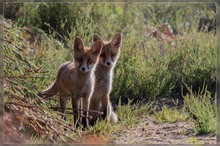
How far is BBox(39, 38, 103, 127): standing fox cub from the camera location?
8.53 meters

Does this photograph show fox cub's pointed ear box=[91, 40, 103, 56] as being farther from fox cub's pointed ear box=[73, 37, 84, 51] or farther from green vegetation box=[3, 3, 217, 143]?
green vegetation box=[3, 3, 217, 143]

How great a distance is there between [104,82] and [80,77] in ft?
2.15

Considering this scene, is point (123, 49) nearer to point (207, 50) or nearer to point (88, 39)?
point (88, 39)

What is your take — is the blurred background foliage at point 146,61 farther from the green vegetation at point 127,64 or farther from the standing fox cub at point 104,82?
the standing fox cub at point 104,82

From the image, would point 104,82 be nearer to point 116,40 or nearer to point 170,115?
point 116,40

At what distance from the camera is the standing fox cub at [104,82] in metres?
9.11

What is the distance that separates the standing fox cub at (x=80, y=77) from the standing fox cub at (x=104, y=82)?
0.48m

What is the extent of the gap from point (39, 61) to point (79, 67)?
1573 mm

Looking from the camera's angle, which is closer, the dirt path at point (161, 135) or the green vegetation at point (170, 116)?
the dirt path at point (161, 135)

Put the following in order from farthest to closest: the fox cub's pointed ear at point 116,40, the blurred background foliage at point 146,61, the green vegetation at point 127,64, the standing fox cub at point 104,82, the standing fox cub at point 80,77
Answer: the blurred background foliage at point 146,61
the fox cub's pointed ear at point 116,40
the standing fox cub at point 104,82
the standing fox cub at point 80,77
the green vegetation at point 127,64

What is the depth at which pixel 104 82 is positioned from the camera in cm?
921

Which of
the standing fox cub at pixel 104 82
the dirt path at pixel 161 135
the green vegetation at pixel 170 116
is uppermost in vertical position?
the standing fox cub at pixel 104 82

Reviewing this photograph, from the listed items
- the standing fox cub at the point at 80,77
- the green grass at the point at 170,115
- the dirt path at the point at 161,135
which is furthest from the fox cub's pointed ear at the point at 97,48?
the green grass at the point at 170,115

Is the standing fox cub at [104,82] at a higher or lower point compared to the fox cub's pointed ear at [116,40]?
lower
